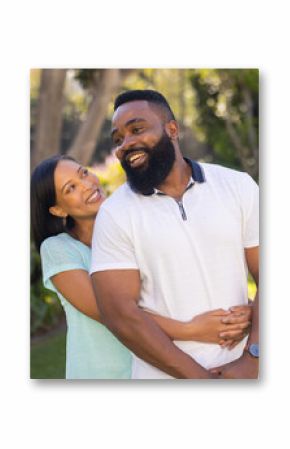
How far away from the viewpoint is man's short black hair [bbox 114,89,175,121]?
118 inches

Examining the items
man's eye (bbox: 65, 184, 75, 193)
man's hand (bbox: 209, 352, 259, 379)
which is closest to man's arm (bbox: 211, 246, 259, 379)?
man's hand (bbox: 209, 352, 259, 379)

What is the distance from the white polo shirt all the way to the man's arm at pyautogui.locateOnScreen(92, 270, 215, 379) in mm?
34

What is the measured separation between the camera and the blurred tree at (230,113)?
127 inches

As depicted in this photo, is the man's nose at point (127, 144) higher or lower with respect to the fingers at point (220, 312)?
higher

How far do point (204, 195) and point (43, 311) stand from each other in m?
1.01

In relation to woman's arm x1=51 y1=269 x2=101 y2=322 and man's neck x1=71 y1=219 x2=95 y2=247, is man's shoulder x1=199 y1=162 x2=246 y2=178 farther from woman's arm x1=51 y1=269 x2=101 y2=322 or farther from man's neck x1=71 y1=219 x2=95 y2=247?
woman's arm x1=51 y1=269 x2=101 y2=322

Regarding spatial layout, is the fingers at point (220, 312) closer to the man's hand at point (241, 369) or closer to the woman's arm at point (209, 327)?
the woman's arm at point (209, 327)

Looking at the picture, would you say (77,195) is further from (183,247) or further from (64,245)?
(183,247)

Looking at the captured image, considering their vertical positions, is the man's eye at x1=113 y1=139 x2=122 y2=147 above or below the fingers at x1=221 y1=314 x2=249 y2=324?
above

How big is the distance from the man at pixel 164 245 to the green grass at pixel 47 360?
35 centimetres

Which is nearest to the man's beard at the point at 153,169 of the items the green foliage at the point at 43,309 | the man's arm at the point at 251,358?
the man's arm at the point at 251,358
